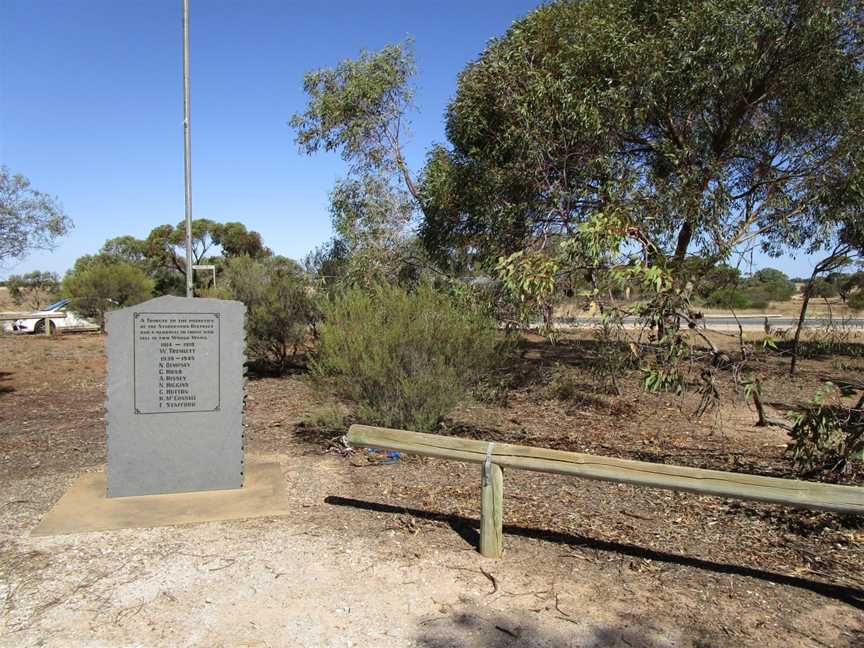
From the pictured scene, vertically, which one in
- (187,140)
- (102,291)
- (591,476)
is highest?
(187,140)

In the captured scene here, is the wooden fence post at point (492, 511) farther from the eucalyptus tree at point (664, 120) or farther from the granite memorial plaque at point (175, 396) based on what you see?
the eucalyptus tree at point (664, 120)

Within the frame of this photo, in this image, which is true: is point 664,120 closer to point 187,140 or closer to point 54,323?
point 187,140

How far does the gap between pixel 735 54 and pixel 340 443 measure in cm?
632

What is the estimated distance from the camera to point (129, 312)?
519 centimetres

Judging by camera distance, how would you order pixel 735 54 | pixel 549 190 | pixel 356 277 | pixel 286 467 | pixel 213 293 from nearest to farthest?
pixel 286 467, pixel 735 54, pixel 549 190, pixel 356 277, pixel 213 293

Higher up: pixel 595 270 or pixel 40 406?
pixel 595 270

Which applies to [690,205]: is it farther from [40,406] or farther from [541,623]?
[40,406]

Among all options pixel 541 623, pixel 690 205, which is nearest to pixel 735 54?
pixel 690 205

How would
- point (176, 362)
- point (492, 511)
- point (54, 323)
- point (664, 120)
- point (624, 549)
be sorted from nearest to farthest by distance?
1. point (492, 511)
2. point (624, 549)
3. point (176, 362)
4. point (664, 120)
5. point (54, 323)

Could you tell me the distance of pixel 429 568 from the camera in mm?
4113

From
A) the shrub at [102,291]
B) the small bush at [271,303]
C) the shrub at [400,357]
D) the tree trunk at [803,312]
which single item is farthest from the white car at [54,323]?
the tree trunk at [803,312]

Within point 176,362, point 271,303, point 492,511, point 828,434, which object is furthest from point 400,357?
point 271,303

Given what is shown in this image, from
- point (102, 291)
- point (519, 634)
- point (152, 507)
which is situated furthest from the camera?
point (102, 291)

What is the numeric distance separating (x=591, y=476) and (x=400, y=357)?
3.09 metres
